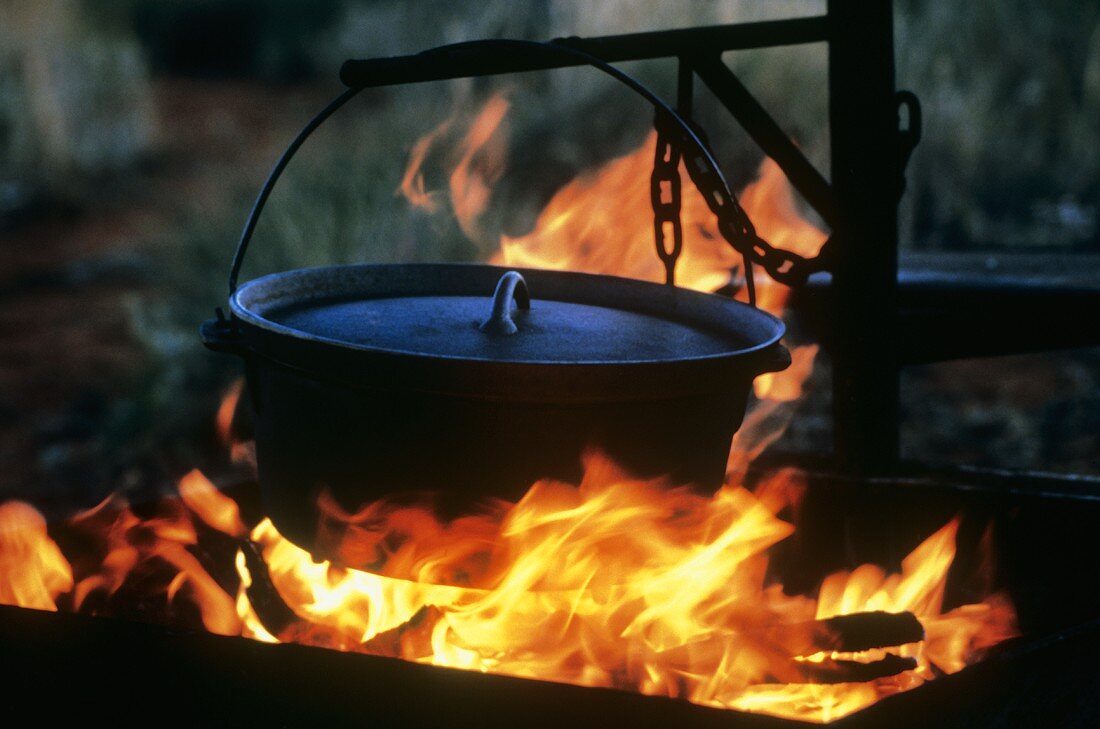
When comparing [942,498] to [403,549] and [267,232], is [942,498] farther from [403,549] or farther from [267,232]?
[267,232]

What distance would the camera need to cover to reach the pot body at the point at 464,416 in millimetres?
1630

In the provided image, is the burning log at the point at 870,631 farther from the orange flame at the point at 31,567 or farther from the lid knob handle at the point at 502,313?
the orange flame at the point at 31,567

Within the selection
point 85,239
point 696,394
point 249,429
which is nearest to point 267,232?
point 249,429

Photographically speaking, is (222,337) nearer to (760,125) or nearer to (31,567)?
(31,567)

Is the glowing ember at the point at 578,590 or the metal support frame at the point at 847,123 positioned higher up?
the metal support frame at the point at 847,123

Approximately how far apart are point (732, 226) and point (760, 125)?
31 centimetres

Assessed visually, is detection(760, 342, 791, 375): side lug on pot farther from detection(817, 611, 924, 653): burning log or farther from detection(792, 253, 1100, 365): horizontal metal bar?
detection(792, 253, 1100, 365): horizontal metal bar

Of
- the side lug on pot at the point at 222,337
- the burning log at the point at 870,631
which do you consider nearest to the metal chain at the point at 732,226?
the burning log at the point at 870,631

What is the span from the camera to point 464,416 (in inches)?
66.4

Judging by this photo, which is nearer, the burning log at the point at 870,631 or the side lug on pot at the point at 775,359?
the side lug on pot at the point at 775,359

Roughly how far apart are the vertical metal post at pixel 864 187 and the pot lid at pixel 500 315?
1.57 feet

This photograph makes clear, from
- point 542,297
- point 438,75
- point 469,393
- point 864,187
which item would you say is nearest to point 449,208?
point 542,297

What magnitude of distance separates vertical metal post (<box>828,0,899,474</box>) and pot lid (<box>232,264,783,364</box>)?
479mm

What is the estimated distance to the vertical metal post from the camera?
2396 mm
